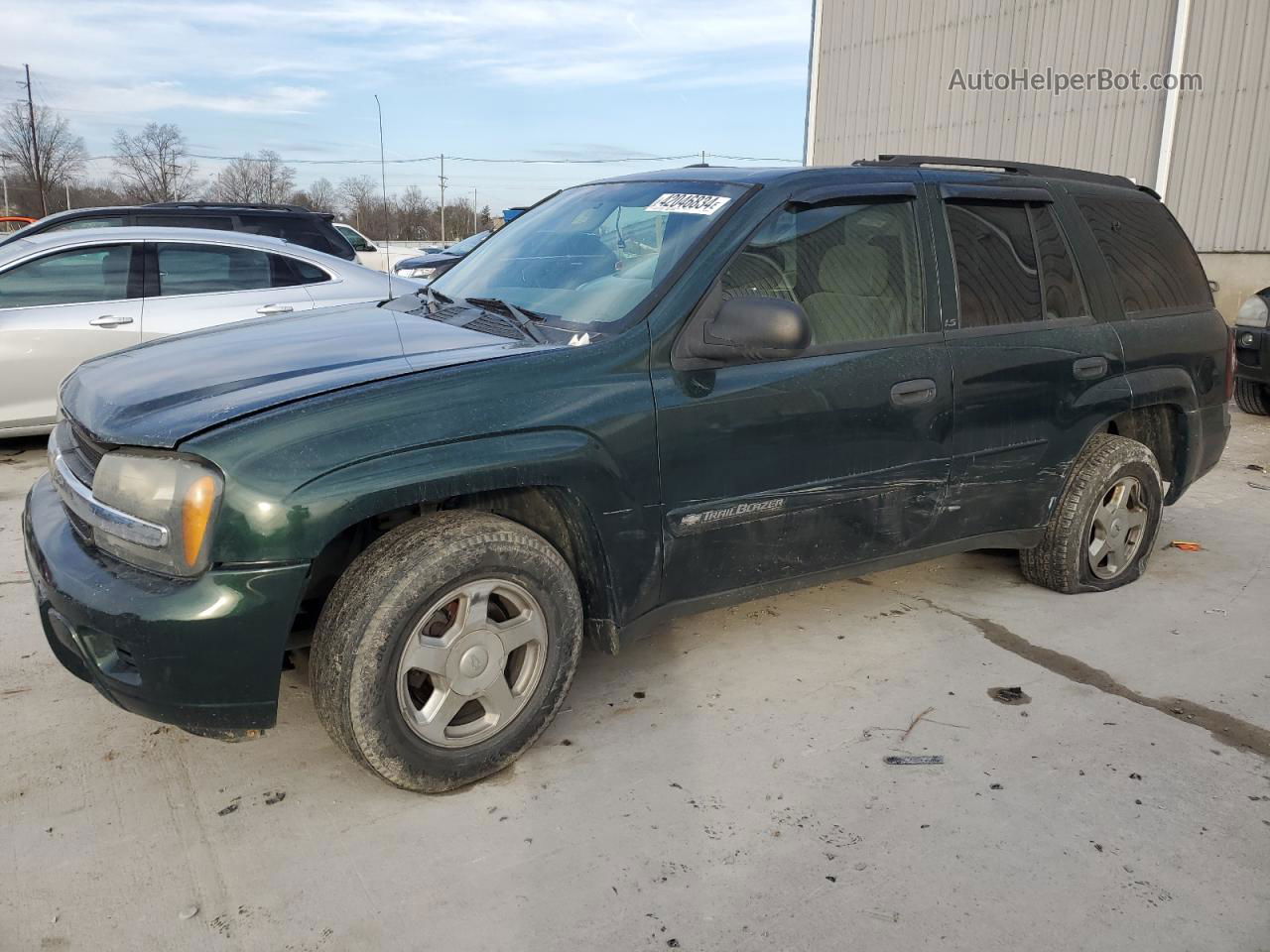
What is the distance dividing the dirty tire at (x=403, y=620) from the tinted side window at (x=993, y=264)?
1.96 m

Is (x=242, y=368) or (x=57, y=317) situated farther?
(x=57, y=317)

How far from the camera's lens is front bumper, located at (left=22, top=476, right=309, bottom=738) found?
94.3 inches

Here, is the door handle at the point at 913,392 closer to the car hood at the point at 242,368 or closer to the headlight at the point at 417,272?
the car hood at the point at 242,368

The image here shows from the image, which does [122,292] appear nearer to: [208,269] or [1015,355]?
[208,269]

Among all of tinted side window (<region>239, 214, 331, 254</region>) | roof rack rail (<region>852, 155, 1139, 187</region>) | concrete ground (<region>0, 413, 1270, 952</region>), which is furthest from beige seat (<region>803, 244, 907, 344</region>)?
tinted side window (<region>239, 214, 331, 254</region>)

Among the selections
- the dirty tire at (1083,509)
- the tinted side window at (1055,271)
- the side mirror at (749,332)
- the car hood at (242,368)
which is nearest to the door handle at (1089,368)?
the tinted side window at (1055,271)

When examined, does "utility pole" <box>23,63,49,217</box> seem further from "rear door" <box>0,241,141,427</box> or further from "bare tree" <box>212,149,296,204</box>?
"rear door" <box>0,241,141,427</box>

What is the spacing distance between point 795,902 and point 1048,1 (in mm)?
14373

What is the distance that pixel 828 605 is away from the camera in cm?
427

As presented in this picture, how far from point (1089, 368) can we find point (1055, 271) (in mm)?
424

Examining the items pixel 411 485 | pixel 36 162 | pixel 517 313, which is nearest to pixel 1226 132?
pixel 517 313

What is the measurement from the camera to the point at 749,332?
9.62 feet

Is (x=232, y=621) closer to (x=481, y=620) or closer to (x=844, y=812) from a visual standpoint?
(x=481, y=620)

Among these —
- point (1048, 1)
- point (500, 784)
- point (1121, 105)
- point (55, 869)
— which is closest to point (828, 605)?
point (500, 784)
